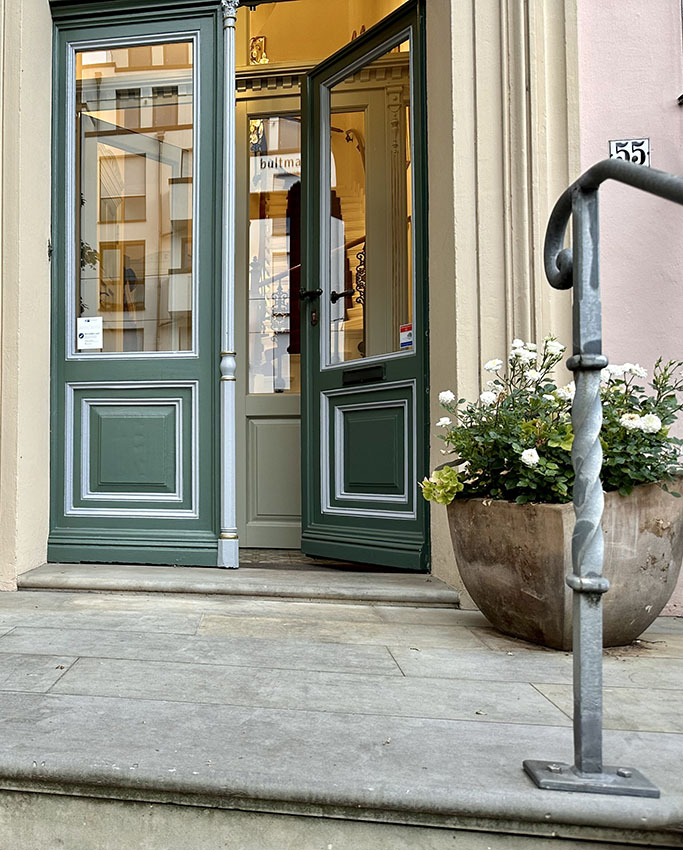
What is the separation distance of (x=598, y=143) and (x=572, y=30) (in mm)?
422

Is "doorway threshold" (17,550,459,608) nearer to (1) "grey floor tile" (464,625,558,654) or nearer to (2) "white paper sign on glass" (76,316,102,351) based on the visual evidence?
(1) "grey floor tile" (464,625,558,654)

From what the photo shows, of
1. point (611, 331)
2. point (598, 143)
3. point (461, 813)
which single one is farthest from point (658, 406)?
point (461, 813)

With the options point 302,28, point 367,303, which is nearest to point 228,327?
point 367,303

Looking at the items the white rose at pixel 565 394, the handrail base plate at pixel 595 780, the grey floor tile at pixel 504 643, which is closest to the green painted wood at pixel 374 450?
the grey floor tile at pixel 504 643

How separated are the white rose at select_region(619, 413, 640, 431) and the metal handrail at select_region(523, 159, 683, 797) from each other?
77cm

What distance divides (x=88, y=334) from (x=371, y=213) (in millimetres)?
1424

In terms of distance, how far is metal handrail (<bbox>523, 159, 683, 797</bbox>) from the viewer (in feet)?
3.78

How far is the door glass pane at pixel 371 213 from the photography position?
3.13 meters

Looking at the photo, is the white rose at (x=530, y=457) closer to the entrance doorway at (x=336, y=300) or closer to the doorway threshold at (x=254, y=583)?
the doorway threshold at (x=254, y=583)

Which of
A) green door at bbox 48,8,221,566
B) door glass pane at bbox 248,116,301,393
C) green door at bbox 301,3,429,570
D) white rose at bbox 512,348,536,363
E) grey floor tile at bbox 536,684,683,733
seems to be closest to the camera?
grey floor tile at bbox 536,684,683,733

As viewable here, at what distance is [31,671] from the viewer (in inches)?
69.3

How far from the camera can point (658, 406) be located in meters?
2.04

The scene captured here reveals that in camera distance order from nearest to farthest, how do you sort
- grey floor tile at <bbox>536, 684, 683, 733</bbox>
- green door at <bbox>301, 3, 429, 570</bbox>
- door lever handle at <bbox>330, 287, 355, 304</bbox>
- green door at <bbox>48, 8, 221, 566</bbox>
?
grey floor tile at <bbox>536, 684, 683, 733</bbox>, green door at <bbox>301, 3, 429, 570</bbox>, green door at <bbox>48, 8, 221, 566</bbox>, door lever handle at <bbox>330, 287, 355, 304</bbox>

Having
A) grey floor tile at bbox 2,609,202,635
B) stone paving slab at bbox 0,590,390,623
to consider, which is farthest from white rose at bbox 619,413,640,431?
grey floor tile at bbox 2,609,202,635
